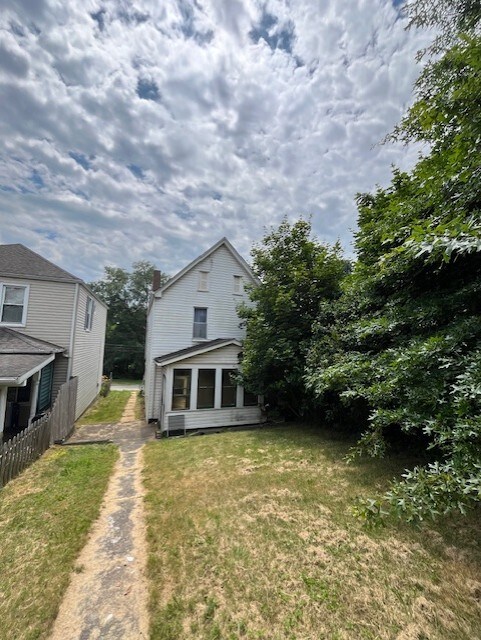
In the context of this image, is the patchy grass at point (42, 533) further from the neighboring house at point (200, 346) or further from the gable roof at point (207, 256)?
the gable roof at point (207, 256)

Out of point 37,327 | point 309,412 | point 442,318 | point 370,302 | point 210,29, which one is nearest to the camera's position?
point 442,318

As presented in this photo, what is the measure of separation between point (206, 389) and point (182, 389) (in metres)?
1.06

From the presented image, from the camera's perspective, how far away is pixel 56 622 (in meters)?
2.98

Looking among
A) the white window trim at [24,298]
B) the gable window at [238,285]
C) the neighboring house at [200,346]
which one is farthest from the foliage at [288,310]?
the white window trim at [24,298]

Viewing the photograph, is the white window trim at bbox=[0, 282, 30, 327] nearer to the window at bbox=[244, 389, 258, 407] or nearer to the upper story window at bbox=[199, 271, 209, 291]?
the upper story window at bbox=[199, 271, 209, 291]

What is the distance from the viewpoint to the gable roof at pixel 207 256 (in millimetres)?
13619

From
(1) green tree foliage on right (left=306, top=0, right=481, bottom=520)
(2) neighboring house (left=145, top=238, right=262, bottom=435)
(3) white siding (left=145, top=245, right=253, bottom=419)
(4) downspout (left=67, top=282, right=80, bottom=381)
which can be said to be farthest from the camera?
(3) white siding (left=145, top=245, right=253, bottom=419)

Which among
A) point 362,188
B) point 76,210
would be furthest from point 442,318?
point 76,210

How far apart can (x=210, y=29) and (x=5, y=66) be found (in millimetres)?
5713

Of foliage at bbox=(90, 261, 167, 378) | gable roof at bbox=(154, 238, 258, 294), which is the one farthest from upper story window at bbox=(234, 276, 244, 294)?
foliage at bbox=(90, 261, 167, 378)

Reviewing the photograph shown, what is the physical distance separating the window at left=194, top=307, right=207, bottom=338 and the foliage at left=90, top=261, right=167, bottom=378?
25.7 m

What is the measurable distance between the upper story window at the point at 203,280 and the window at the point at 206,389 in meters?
4.56

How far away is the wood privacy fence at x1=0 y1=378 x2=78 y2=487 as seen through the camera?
237 inches

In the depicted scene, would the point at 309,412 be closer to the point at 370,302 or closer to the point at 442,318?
the point at 370,302
